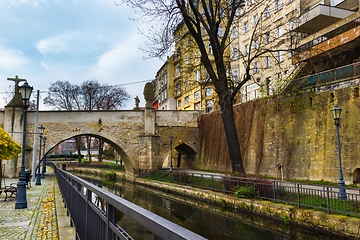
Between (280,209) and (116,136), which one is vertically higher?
(116,136)

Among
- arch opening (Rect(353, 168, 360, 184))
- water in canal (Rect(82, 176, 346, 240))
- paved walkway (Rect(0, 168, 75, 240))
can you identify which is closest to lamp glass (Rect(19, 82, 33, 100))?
paved walkway (Rect(0, 168, 75, 240))

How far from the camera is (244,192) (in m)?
13.2

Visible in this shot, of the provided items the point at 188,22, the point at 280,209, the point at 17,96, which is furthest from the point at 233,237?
the point at 17,96

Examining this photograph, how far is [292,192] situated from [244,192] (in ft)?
8.15

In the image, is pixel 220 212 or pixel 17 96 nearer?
pixel 220 212

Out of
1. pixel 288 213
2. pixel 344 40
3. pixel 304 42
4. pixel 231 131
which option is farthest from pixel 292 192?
pixel 304 42

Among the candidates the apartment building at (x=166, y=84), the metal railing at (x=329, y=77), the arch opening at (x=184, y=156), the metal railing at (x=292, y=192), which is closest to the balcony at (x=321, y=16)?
the metal railing at (x=329, y=77)

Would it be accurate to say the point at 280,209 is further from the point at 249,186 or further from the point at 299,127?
the point at 299,127

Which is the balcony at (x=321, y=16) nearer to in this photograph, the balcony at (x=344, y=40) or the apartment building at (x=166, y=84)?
the balcony at (x=344, y=40)

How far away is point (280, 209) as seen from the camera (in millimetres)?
11102

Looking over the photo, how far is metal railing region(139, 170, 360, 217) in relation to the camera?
9.07m

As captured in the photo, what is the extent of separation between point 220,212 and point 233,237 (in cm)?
340

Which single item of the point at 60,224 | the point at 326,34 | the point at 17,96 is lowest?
the point at 60,224

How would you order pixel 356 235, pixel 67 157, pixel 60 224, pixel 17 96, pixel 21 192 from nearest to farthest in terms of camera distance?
pixel 60 224, pixel 356 235, pixel 21 192, pixel 17 96, pixel 67 157
